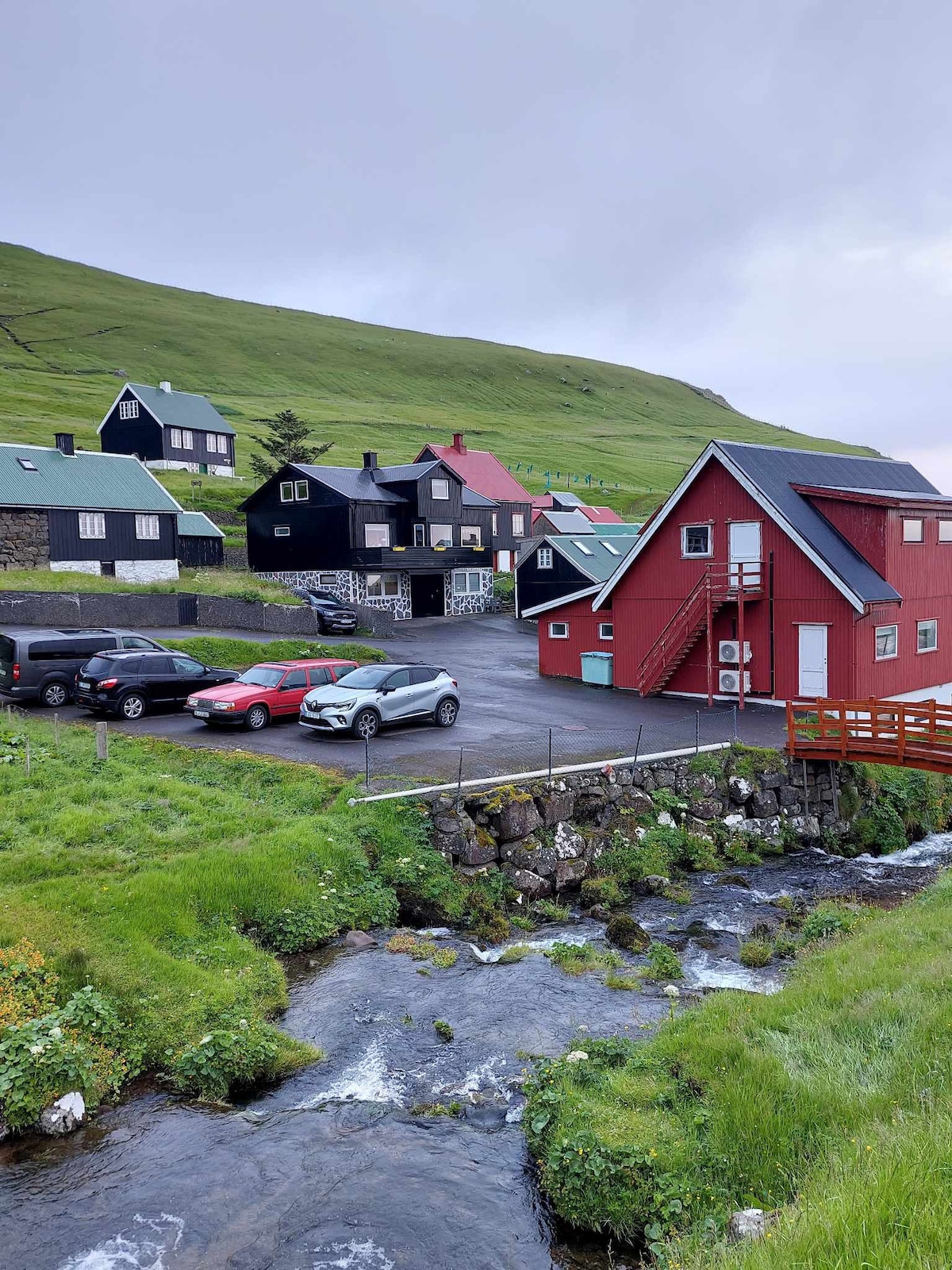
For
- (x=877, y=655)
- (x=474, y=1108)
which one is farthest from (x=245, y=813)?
(x=877, y=655)

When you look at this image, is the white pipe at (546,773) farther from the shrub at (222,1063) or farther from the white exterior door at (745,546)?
the white exterior door at (745,546)

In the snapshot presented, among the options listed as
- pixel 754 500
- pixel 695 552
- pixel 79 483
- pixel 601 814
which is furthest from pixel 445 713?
pixel 79 483

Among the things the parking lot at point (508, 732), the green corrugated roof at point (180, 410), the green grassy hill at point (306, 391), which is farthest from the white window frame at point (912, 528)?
the green corrugated roof at point (180, 410)

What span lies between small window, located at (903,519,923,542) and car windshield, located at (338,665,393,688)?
59.2 ft

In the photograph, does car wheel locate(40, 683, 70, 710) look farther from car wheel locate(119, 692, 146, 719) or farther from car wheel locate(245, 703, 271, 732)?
car wheel locate(245, 703, 271, 732)

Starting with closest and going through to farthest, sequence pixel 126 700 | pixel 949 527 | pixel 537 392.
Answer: pixel 126 700 → pixel 949 527 → pixel 537 392

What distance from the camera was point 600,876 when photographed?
1900cm

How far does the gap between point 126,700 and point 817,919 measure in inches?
758

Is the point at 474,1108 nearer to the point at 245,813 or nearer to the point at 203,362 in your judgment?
the point at 245,813

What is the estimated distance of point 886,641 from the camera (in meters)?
29.3

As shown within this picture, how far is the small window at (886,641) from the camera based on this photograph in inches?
1138

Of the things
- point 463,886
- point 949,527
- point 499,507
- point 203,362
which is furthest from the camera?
point 203,362

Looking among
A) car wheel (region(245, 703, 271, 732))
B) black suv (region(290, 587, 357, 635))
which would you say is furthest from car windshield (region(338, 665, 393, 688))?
black suv (region(290, 587, 357, 635))

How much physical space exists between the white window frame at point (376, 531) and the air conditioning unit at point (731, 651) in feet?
95.8
